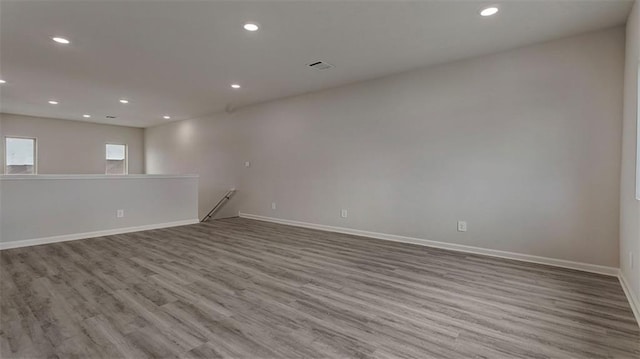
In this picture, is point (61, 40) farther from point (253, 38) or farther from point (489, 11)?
point (489, 11)

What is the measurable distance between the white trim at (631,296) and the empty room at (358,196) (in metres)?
0.03

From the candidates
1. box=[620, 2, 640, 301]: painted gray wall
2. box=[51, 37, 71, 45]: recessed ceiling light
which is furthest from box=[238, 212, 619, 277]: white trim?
box=[51, 37, 71, 45]: recessed ceiling light

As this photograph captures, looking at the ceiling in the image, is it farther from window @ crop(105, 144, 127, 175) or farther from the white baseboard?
window @ crop(105, 144, 127, 175)

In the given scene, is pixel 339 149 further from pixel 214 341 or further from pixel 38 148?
pixel 38 148

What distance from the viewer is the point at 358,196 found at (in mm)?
5090

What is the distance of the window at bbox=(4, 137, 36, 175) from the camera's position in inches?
316

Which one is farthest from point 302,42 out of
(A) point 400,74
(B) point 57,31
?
(B) point 57,31

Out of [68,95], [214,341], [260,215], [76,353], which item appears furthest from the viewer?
[260,215]

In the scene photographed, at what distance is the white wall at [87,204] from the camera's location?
14.0ft

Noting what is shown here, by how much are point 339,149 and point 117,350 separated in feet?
13.7

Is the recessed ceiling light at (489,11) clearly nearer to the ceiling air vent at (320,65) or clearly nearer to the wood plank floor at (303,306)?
the ceiling air vent at (320,65)

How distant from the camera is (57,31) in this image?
320 cm

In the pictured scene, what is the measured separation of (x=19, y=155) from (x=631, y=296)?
12318 millimetres

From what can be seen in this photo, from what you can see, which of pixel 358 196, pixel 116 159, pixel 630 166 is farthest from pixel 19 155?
pixel 630 166
